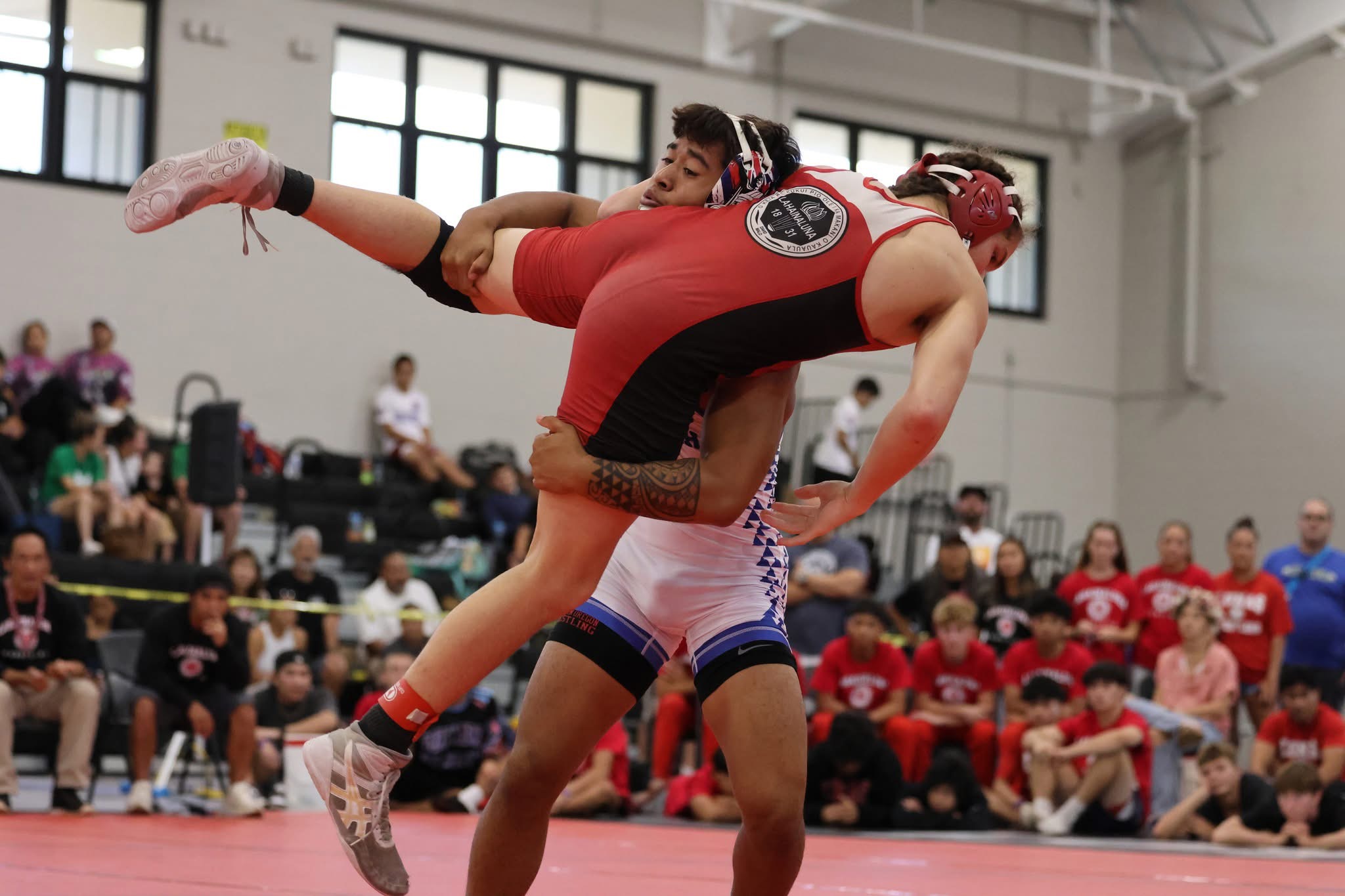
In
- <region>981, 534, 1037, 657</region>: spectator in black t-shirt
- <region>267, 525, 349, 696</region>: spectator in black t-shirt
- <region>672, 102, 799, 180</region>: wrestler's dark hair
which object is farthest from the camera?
<region>267, 525, 349, 696</region>: spectator in black t-shirt

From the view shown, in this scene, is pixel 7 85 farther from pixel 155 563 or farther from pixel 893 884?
pixel 893 884

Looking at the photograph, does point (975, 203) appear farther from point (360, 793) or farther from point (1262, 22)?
point (1262, 22)

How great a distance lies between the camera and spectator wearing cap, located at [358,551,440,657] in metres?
9.91

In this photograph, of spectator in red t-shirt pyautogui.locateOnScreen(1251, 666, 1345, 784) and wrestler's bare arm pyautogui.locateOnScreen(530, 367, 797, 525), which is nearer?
wrestler's bare arm pyautogui.locateOnScreen(530, 367, 797, 525)

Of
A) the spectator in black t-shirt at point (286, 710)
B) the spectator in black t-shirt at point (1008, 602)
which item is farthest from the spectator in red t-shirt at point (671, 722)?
the spectator in black t-shirt at point (1008, 602)

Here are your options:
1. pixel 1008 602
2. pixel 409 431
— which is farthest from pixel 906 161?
pixel 1008 602

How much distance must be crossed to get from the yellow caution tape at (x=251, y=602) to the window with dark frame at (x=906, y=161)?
6.43 meters

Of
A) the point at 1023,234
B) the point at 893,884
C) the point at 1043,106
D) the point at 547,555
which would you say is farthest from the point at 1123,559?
the point at 1043,106

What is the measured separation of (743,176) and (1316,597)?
7.43 meters

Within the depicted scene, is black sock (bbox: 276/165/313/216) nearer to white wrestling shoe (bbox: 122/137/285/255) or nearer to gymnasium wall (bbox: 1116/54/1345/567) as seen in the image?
white wrestling shoe (bbox: 122/137/285/255)

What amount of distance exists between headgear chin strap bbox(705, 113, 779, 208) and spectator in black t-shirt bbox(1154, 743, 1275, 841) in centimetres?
541

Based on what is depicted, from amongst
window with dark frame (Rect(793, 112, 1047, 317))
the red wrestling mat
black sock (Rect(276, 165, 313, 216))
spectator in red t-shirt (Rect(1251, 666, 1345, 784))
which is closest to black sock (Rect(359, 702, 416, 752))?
the red wrestling mat

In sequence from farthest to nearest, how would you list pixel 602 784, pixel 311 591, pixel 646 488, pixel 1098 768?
pixel 311 591 < pixel 602 784 < pixel 1098 768 < pixel 646 488

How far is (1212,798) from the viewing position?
7.34 m
